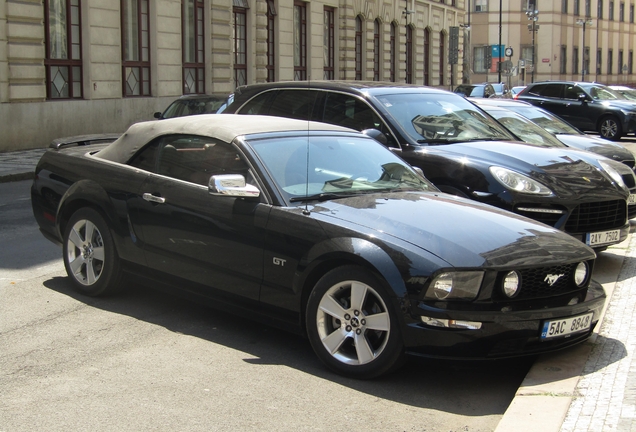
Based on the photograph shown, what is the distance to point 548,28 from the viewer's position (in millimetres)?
77562

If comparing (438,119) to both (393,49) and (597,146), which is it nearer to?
(597,146)

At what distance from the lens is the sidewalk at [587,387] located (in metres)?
4.46

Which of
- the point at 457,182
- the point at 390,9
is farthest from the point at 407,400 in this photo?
the point at 390,9

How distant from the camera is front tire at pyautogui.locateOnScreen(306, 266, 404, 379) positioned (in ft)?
16.9

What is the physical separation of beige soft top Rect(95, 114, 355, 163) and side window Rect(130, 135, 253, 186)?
0.19 ft

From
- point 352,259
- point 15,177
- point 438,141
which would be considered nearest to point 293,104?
point 438,141

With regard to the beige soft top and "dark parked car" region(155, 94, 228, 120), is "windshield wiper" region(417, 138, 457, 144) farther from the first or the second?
"dark parked car" region(155, 94, 228, 120)

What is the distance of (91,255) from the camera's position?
696cm

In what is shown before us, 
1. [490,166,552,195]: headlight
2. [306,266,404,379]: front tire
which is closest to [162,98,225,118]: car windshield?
[490,166,552,195]: headlight

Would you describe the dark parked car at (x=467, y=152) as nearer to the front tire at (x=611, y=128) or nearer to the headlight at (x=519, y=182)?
the headlight at (x=519, y=182)

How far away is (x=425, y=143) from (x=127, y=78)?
59.6ft

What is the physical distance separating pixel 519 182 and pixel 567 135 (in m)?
5.97

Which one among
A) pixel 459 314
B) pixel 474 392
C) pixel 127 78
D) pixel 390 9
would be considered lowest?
pixel 474 392

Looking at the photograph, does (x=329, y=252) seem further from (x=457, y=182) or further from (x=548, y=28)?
(x=548, y=28)
